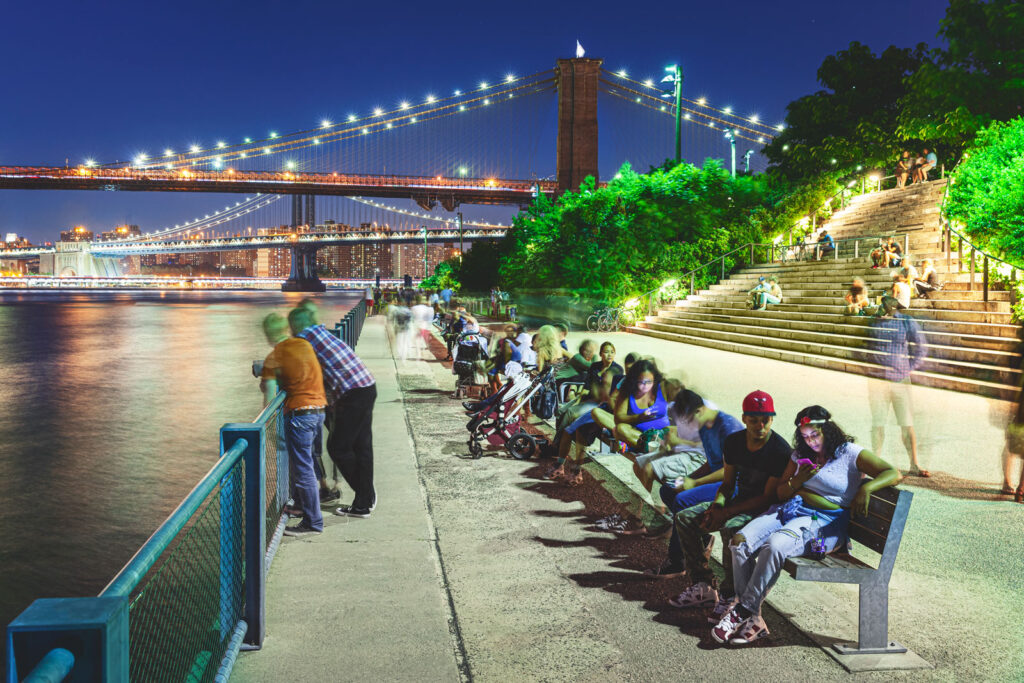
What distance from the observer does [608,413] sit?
7.65 metres

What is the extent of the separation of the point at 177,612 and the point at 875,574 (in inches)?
128

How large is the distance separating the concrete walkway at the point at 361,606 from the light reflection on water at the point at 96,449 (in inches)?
59.4

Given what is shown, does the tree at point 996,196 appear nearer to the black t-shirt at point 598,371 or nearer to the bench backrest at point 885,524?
the black t-shirt at point 598,371

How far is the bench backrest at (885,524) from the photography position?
381 centimetres

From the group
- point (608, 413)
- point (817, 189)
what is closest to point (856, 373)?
point (608, 413)

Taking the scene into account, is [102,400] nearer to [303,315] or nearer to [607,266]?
[303,315]

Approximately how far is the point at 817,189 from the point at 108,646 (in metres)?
36.3

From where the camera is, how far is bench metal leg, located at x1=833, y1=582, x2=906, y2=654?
3.86 meters

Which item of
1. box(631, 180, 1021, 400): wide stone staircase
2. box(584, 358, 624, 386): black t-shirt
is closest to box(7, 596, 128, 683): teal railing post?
box(584, 358, 624, 386): black t-shirt

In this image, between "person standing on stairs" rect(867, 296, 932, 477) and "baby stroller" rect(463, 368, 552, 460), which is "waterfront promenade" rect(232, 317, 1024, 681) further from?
"baby stroller" rect(463, 368, 552, 460)

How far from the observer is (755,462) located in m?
4.58

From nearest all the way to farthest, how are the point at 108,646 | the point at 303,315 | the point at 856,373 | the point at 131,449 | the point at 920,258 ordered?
the point at 108,646, the point at 303,315, the point at 131,449, the point at 856,373, the point at 920,258

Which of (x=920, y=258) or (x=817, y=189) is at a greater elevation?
(x=817, y=189)

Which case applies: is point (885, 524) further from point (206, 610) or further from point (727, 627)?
point (206, 610)
